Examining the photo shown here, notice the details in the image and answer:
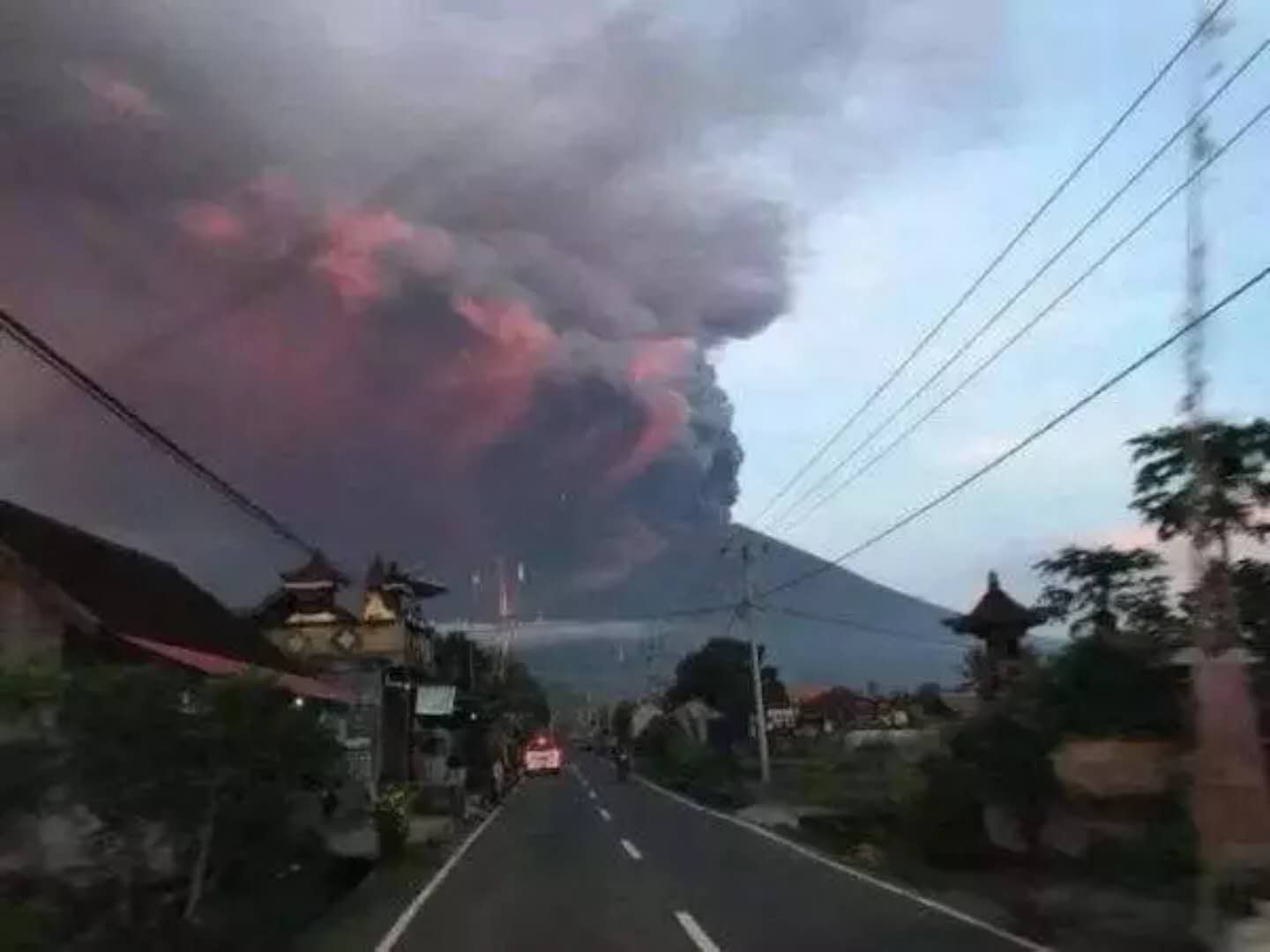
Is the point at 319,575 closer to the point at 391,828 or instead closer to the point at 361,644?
the point at 361,644

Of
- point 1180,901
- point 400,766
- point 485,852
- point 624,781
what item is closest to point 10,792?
point 1180,901

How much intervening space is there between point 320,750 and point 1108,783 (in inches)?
463

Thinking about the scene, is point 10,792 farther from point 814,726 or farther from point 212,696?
point 814,726

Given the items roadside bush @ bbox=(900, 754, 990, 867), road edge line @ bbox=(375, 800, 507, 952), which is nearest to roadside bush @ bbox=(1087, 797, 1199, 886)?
roadside bush @ bbox=(900, 754, 990, 867)

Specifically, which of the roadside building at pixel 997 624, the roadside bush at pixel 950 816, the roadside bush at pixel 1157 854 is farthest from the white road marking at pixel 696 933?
the roadside building at pixel 997 624

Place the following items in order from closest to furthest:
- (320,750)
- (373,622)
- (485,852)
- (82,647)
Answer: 1. (320,750)
2. (82,647)
3. (485,852)
4. (373,622)

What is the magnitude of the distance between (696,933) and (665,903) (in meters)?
3.30

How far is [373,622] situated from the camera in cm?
4850

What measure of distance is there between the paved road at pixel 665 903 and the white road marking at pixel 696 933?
0.06ft

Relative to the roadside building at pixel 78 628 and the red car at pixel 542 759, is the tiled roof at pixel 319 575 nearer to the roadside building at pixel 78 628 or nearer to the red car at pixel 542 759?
the roadside building at pixel 78 628

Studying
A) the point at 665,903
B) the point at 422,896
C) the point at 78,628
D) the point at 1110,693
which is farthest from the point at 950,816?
the point at 78,628

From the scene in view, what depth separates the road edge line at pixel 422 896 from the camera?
16891 mm

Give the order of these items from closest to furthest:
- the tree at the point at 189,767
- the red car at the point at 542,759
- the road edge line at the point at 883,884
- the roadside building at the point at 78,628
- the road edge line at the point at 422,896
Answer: the tree at the point at 189,767, the roadside building at the point at 78,628, the road edge line at the point at 883,884, the road edge line at the point at 422,896, the red car at the point at 542,759

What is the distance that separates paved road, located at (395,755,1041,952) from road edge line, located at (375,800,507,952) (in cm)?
14
